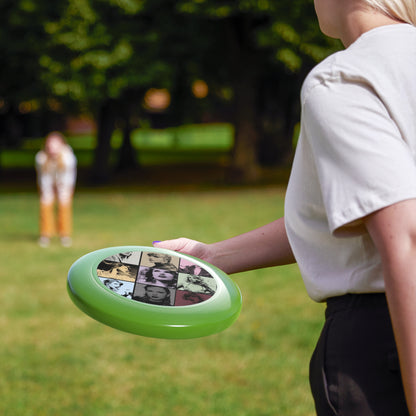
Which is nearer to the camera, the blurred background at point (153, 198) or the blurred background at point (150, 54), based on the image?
the blurred background at point (153, 198)

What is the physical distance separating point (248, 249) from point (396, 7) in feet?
2.50

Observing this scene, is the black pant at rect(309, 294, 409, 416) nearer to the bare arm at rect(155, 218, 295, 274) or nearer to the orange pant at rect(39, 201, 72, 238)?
the bare arm at rect(155, 218, 295, 274)

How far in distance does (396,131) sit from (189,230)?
37.0 feet

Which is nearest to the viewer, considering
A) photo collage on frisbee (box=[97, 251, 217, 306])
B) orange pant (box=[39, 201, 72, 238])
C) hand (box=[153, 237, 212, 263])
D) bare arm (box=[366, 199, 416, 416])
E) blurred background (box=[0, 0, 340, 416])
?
bare arm (box=[366, 199, 416, 416])

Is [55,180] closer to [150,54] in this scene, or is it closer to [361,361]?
[150,54]

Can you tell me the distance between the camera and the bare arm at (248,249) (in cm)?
174

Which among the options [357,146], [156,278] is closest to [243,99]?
[156,278]

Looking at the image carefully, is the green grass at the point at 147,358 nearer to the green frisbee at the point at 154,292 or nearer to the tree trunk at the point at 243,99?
the green frisbee at the point at 154,292

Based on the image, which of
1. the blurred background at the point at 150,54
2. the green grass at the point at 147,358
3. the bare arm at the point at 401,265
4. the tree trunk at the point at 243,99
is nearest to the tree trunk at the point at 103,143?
the blurred background at the point at 150,54

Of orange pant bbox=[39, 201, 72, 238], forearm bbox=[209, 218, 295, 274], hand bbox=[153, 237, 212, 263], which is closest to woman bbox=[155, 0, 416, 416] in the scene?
forearm bbox=[209, 218, 295, 274]

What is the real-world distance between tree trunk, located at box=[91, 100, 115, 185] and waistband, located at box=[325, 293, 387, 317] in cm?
2258

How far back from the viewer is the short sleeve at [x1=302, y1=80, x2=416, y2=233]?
1.17 metres

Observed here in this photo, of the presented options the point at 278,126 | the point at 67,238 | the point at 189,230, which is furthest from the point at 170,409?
the point at 278,126

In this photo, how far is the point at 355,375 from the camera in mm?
1390
